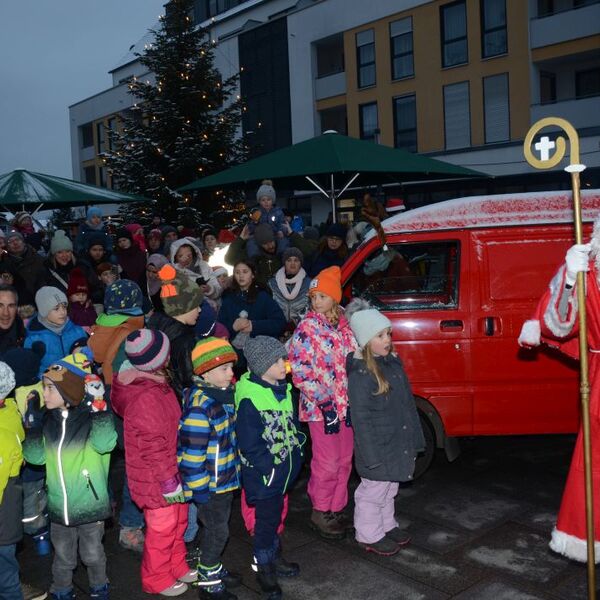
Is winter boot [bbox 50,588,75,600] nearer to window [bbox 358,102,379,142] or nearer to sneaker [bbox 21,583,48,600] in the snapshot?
sneaker [bbox 21,583,48,600]

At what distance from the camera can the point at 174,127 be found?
57.7ft

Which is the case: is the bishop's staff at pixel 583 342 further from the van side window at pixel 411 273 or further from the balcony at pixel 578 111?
the balcony at pixel 578 111

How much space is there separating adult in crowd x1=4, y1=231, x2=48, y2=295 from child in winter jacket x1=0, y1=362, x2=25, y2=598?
504 centimetres

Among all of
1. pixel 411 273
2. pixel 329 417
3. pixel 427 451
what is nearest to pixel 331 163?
pixel 411 273

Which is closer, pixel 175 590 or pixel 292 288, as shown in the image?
pixel 175 590

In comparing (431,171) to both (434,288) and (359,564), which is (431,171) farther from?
(359,564)

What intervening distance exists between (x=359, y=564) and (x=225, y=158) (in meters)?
14.4

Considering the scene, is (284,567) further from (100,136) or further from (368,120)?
(100,136)

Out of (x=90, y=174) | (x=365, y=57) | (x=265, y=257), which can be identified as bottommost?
(x=265, y=257)

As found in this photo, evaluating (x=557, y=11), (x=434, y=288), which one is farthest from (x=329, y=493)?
(x=557, y=11)

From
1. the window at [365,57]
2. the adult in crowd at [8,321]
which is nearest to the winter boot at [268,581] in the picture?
the adult in crowd at [8,321]

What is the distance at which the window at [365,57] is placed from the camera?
29.6 metres

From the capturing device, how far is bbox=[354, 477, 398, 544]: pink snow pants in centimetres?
491

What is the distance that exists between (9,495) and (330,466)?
2.18 metres
